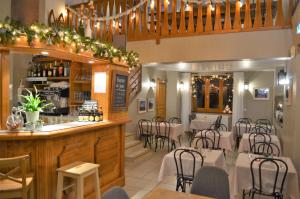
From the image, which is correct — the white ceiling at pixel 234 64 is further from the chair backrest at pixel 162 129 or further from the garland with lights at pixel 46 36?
the garland with lights at pixel 46 36

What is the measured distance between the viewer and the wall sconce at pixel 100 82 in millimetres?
4449

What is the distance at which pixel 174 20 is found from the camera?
6.43 metres

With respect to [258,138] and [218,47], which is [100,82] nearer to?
[218,47]

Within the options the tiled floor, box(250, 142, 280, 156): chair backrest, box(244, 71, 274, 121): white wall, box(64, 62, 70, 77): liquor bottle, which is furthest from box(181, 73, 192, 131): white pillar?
box(64, 62, 70, 77): liquor bottle

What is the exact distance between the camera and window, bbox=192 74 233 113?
11329 mm

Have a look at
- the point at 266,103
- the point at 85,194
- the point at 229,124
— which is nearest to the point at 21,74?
the point at 85,194

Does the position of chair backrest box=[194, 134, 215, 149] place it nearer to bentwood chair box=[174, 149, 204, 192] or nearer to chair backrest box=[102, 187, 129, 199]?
bentwood chair box=[174, 149, 204, 192]

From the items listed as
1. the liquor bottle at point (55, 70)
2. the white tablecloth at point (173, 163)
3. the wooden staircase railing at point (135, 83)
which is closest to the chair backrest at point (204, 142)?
the white tablecloth at point (173, 163)

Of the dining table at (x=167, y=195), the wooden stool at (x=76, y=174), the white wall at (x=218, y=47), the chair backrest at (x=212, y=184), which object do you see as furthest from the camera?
the white wall at (x=218, y=47)

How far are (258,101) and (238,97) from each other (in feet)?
2.79

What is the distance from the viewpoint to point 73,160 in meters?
3.61

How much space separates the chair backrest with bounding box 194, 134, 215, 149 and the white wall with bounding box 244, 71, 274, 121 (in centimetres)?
488

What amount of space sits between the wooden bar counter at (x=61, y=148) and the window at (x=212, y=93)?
7.84 meters

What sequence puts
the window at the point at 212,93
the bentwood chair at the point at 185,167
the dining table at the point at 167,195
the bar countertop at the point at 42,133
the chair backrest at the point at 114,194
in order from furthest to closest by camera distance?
1. the window at the point at 212,93
2. the bentwood chair at the point at 185,167
3. the bar countertop at the point at 42,133
4. the dining table at the point at 167,195
5. the chair backrest at the point at 114,194
